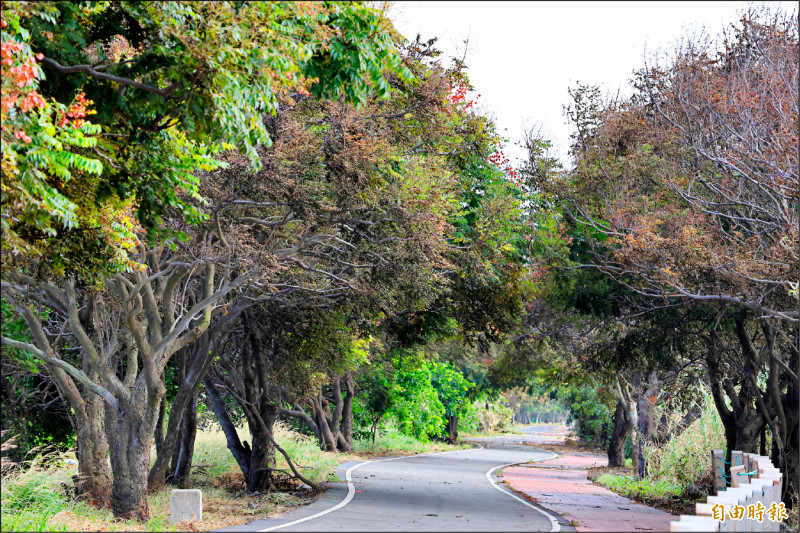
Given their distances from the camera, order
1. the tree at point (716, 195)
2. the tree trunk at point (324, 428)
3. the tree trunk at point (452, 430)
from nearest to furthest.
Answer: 1. the tree at point (716, 195)
2. the tree trunk at point (324, 428)
3. the tree trunk at point (452, 430)

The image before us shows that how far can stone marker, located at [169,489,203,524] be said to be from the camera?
13.8 metres

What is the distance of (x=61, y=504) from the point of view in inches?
555

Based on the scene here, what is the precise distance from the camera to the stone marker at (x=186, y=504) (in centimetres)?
1380

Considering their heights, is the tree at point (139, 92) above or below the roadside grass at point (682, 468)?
above

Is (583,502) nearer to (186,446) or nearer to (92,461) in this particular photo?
(186,446)

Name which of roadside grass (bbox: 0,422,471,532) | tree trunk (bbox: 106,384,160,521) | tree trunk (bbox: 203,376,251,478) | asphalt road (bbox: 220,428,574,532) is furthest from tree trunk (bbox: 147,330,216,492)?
asphalt road (bbox: 220,428,574,532)

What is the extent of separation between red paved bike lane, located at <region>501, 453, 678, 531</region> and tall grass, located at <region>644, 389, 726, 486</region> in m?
1.60

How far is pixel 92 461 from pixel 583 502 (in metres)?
11.8

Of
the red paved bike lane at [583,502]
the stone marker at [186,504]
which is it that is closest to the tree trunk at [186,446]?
the stone marker at [186,504]

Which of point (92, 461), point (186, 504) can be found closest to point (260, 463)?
point (92, 461)

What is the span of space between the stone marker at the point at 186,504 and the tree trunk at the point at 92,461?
2710 mm

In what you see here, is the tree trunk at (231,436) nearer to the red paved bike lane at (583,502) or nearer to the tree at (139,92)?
the red paved bike lane at (583,502)

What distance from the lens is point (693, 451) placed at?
870 inches

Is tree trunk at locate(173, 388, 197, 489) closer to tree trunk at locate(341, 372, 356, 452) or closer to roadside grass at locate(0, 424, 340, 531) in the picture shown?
roadside grass at locate(0, 424, 340, 531)
